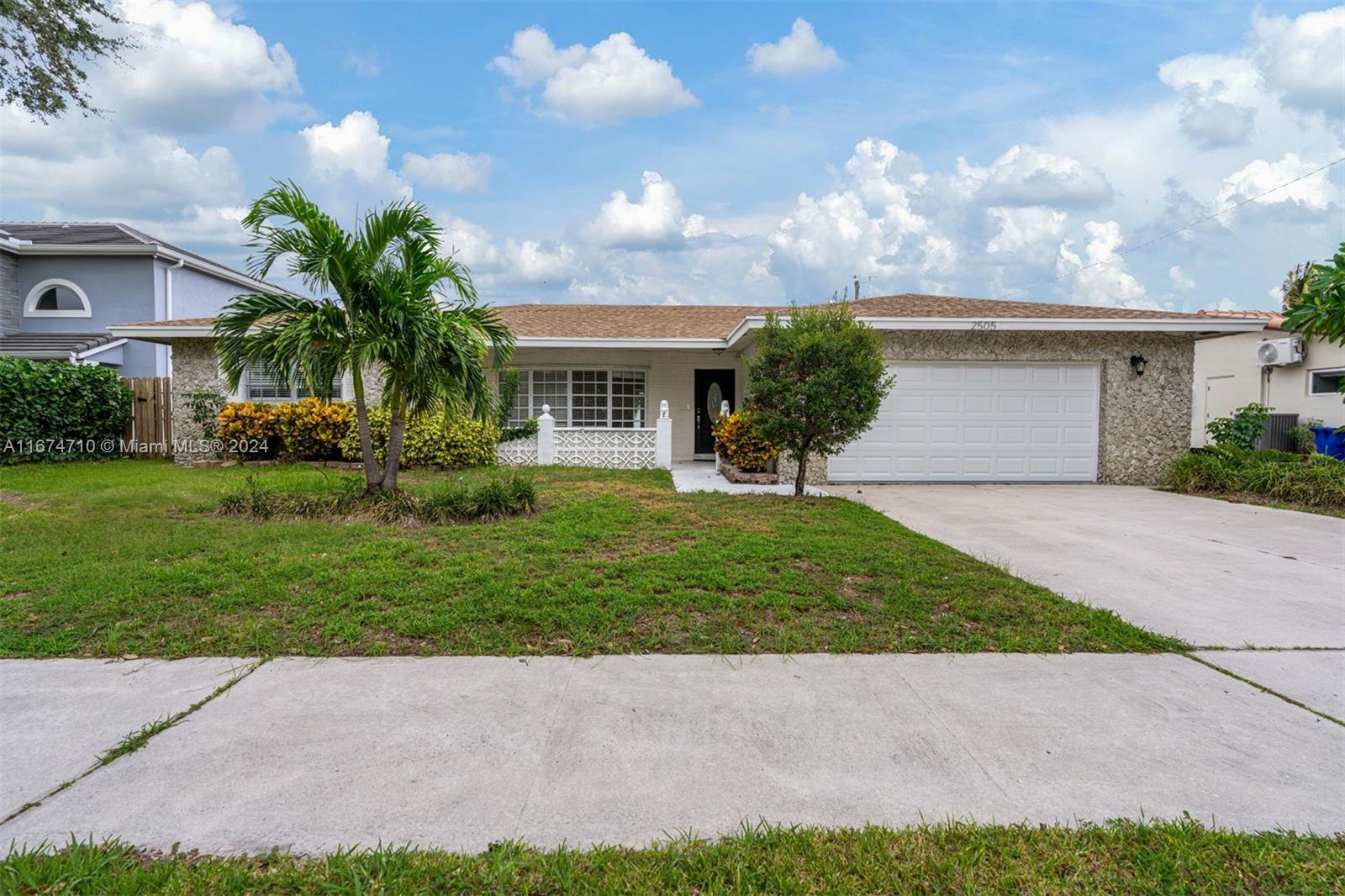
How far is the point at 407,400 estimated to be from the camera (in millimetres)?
8281

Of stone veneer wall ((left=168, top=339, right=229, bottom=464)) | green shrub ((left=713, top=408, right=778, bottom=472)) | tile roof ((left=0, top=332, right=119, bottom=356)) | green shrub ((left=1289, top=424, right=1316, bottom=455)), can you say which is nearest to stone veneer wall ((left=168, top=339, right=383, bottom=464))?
stone veneer wall ((left=168, top=339, right=229, bottom=464))

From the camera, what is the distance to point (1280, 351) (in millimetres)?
16375

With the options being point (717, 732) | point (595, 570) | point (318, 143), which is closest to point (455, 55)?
point (318, 143)

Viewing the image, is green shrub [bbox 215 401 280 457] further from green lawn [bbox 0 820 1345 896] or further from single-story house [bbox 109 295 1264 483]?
green lawn [bbox 0 820 1345 896]

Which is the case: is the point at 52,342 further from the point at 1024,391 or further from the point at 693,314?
the point at 1024,391

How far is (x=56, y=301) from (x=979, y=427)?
23.3m

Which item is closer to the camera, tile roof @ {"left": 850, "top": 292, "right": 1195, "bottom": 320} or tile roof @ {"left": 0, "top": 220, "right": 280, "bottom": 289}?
tile roof @ {"left": 850, "top": 292, "right": 1195, "bottom": 320}

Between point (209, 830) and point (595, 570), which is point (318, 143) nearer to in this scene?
point (595, 570)

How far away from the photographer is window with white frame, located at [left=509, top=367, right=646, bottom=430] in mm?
15875

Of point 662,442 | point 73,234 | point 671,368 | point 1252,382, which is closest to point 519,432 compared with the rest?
point 662,442

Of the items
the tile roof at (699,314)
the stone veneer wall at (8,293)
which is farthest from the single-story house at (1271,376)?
the stone veneer wall at (8,293)

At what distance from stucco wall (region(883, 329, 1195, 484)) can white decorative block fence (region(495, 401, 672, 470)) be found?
4.90 m

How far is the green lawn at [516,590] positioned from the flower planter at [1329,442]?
13.5 meters

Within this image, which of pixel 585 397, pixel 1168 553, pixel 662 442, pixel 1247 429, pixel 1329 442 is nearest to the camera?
pixel 1168 553
